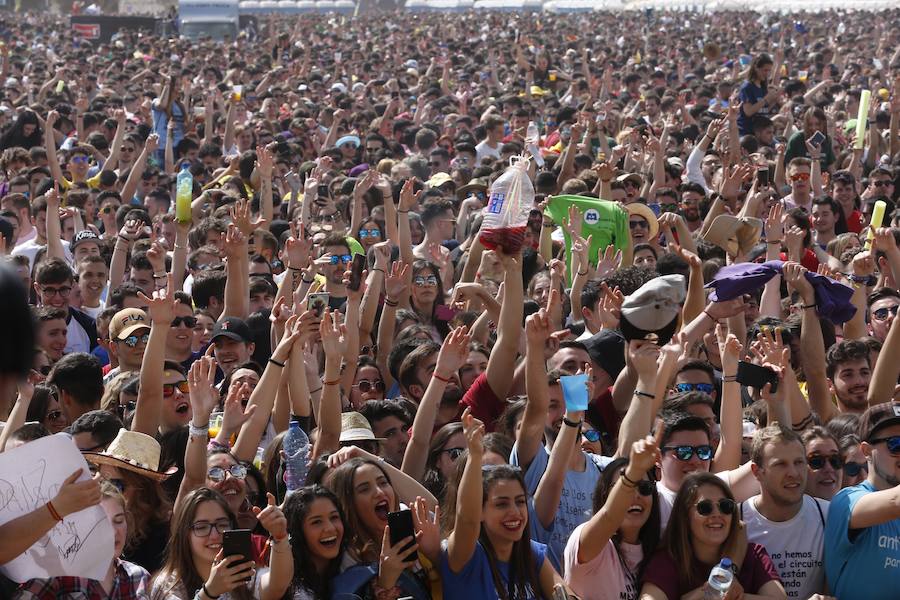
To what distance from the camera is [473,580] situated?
15.5 feet

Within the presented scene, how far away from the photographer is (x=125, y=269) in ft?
31.8

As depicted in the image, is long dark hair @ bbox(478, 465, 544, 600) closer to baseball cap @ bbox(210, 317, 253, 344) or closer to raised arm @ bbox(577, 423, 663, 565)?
raised arm @ bbox(577, 423, 663, 565)

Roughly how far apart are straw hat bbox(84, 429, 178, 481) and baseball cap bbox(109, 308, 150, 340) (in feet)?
5.15

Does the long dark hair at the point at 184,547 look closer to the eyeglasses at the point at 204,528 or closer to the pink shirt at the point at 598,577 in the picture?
the eyeglasses at the point at 204,528

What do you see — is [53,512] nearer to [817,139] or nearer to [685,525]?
[685,525]

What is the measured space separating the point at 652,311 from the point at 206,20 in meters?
33.7

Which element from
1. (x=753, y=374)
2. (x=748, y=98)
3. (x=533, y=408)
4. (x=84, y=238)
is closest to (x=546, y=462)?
(x=533, y=408)

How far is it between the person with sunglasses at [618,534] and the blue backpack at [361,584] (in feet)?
1.79

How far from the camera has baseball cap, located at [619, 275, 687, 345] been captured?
5.77 meters

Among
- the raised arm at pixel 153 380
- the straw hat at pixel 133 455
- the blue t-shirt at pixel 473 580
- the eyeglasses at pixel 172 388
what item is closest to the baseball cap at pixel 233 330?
the eyeglasses at pixel 172 388

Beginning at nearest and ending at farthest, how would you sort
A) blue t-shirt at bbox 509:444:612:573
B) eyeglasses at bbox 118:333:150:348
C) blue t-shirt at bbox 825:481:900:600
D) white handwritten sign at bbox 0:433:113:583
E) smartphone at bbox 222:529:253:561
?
white handwritten sign at bbox 0:433:113:583 < smartphone at bbox 222:529:253:561 < blue t-shirt at bbox 825:481:900:600 < blue t-shirt at bbox 509:444:612:573 < eyeglasses at bbox 118:333:150:348

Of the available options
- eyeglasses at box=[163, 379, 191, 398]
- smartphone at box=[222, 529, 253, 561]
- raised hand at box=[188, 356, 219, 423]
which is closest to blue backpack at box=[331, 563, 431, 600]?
smartphone at box=[222, 529, 253, 561]

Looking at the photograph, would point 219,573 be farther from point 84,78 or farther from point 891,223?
point 84,78

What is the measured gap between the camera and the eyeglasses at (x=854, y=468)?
5684mm
